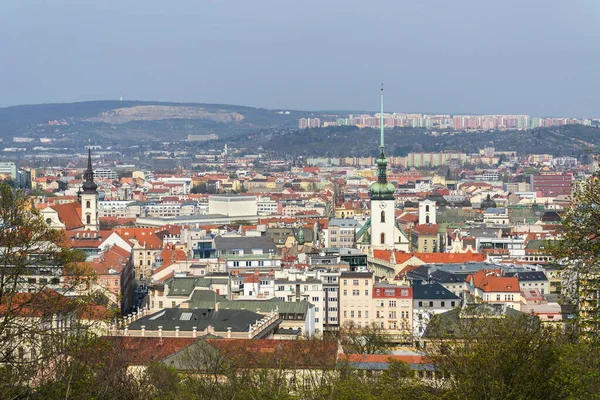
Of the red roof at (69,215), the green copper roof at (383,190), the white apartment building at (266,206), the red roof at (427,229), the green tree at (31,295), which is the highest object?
the green tree at (31,295)

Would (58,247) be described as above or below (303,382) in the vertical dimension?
above

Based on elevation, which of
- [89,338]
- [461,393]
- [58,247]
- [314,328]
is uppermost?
[58,247]

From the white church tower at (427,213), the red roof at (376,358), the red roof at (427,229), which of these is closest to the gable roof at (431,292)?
the red roof at (376,358)

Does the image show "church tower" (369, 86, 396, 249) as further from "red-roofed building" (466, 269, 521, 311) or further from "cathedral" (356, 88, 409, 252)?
"red-roofed building" (466, 269, 521, 311)

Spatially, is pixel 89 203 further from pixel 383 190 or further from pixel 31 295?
pixel 31 295

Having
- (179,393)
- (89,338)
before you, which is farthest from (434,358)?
(89,338)

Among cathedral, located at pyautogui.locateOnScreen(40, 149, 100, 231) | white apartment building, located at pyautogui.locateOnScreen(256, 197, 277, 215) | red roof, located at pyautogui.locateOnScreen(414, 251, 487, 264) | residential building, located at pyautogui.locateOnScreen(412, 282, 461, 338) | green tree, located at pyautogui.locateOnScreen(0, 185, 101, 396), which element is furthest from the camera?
white apartment building, located at pyautogui.locateOnScreen(256, 197, 277, 215)

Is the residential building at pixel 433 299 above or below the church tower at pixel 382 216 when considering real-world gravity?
below

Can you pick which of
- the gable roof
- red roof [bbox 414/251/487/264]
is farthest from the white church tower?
the gable roof

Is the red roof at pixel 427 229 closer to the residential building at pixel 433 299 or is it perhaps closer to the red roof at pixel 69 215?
the red roof at pixel 69 215

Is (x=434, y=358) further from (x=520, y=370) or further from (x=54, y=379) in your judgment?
(x=54, y=379)

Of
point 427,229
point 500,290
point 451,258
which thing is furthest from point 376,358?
point 427,229
